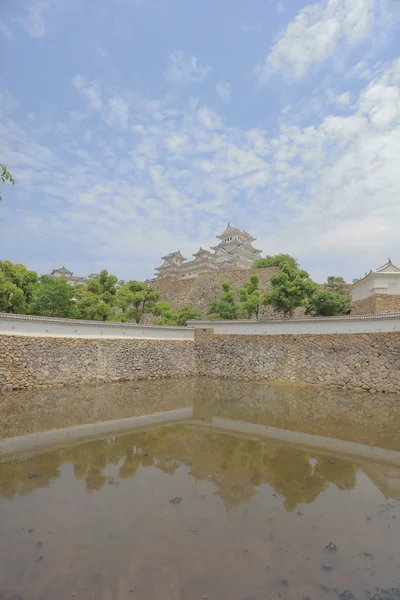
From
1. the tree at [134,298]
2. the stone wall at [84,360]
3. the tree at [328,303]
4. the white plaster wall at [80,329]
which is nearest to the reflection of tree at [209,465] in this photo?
the stone wall at [84,360]

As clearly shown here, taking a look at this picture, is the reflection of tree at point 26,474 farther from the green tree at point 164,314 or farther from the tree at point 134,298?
the green tree at point 164,314

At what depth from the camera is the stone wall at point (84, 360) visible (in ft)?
36.1

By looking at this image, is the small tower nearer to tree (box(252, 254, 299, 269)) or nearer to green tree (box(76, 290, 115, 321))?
tree (box(252, 254, 299, 269))

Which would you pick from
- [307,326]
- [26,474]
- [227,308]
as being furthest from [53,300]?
[26,474]

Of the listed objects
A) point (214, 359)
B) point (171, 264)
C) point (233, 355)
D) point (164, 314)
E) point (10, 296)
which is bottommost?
point (214, 359)

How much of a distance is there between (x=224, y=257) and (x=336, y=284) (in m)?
13.3

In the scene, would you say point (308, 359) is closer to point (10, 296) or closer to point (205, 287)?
point (205, 287)

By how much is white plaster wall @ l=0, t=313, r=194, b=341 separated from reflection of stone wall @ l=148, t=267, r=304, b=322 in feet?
27.2

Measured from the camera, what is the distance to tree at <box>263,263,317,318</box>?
18484 millimetres

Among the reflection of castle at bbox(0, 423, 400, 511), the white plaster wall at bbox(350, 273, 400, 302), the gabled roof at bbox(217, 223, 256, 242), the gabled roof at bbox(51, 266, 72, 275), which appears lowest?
the reflection of castle at bbox(0, 423, 400, 511)

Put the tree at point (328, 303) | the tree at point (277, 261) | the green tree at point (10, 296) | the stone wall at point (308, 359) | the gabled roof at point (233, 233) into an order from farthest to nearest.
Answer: the gabled roof at point (233, 233), the tree at point (277, 261), the tree at point (328, 303), the green tree at point (10, 296), the stone wall at point (308, 359)

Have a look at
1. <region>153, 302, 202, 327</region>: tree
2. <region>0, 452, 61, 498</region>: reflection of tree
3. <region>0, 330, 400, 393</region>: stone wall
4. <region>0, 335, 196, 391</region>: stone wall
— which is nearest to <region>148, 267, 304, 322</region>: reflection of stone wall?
<region>153, 302, 202, 327</region>: tree

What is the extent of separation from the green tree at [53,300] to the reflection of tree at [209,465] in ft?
39.8

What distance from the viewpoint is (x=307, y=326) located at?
48.2ft
